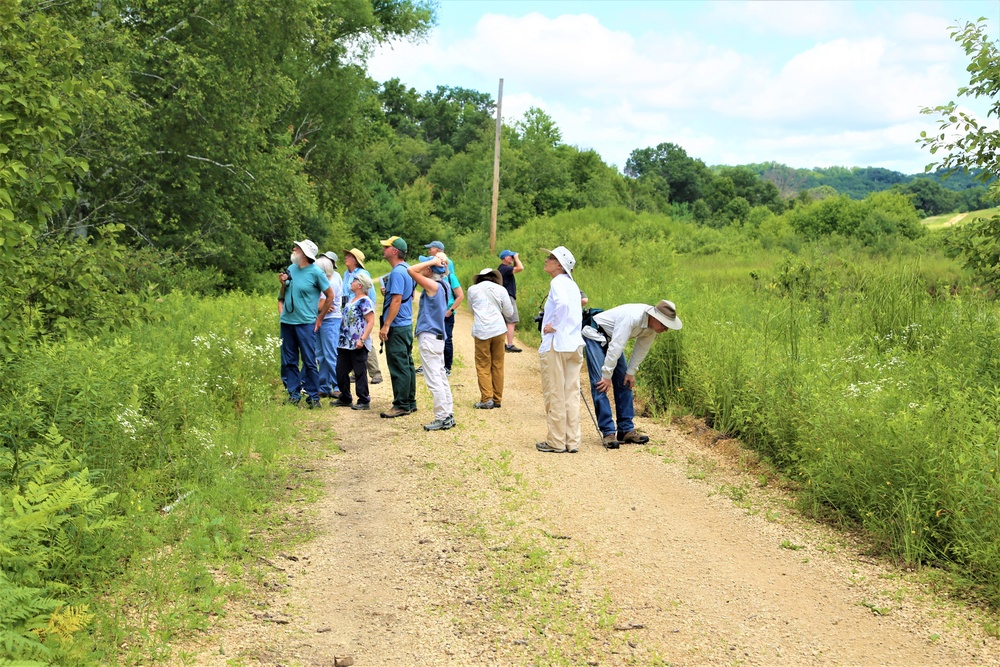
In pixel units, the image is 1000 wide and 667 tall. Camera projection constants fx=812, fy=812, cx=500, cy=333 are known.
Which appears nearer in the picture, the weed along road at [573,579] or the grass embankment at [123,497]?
the grass embankment at [123,497]

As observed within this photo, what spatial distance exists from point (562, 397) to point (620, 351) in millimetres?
782

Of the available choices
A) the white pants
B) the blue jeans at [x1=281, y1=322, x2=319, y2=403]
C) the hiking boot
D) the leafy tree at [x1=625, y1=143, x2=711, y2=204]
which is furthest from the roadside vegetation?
the leafy tree at [x1=625, y1=143, x2=711, y2=204]

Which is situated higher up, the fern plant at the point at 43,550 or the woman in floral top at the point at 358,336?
the woman in floral top at the point at 358,336

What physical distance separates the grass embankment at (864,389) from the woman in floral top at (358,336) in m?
3.83

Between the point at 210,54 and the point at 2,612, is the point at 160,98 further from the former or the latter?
the point at 2,612

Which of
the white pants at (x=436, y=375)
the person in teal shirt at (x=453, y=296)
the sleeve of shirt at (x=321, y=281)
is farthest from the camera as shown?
the person in teal shirt at (x=453, y=296)

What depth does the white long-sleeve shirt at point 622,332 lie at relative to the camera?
8.29 meters

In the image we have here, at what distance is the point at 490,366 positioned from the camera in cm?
1098

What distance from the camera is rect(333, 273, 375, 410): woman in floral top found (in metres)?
10.8

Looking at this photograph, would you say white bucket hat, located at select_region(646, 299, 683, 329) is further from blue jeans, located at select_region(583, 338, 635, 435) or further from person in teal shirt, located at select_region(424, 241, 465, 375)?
person in teal shirt, located at select_region(424, 241, 465, 375)

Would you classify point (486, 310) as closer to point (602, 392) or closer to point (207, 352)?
point (602, 392)

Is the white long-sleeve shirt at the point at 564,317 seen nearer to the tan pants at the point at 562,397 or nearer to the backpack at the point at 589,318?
the tan pants at the point at 562,397

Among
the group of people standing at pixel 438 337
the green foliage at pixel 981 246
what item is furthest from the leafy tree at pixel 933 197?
the group of people standing at pixel 438 337

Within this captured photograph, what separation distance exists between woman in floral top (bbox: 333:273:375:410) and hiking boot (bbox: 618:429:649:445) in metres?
3.63
